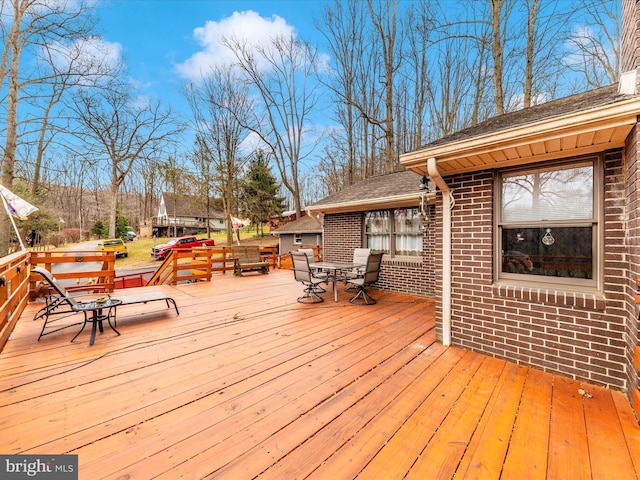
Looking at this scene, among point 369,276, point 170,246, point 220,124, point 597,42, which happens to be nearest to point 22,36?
point 220,124

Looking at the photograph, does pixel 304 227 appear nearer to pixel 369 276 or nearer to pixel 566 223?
pixel 369 276

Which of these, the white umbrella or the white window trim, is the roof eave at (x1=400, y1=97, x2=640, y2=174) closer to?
the white window trim

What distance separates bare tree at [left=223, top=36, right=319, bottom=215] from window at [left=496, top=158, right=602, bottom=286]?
17.2m

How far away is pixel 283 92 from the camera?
63.8ft

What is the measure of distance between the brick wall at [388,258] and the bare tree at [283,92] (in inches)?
471

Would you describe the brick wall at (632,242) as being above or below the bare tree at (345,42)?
below

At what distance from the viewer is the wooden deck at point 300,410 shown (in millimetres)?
1738

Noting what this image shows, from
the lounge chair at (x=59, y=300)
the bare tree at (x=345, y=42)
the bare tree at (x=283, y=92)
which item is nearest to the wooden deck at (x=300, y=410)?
the lounge chair at (x=59, y=300)

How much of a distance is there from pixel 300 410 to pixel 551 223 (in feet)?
10.9

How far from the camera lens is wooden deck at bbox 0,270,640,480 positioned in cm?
174

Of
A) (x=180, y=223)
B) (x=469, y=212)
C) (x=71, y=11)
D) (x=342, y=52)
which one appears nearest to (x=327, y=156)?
(x=342, y=52)

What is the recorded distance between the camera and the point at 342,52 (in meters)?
16.3

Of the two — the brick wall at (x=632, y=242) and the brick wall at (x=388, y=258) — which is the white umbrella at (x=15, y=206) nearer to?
the brick wall at (x=388, y=258)

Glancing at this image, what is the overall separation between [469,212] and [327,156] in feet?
62.3
